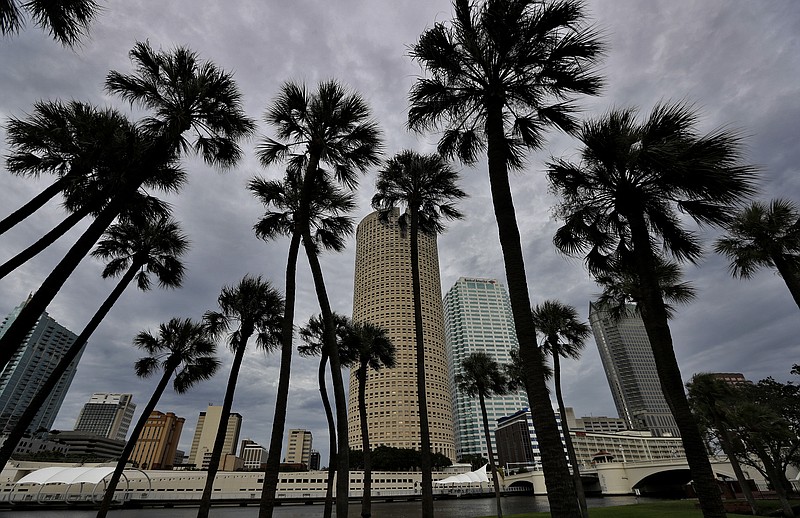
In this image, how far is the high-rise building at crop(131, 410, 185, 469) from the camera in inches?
5694

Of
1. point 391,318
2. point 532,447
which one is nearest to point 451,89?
point 391,318

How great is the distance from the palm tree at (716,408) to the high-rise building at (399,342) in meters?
92.0

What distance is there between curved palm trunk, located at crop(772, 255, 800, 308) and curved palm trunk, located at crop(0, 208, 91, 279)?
27.2 metres

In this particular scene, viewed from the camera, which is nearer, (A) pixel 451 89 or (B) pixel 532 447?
(A) pixel 451 89

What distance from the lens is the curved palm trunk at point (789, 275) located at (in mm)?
16266

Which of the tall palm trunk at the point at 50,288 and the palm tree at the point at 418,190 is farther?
the palm tree at the point at 418,190

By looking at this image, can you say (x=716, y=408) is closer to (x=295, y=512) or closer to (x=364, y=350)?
(x=364, y=350)

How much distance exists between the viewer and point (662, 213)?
424 inches

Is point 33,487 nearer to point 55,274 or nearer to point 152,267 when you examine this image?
point 152,267

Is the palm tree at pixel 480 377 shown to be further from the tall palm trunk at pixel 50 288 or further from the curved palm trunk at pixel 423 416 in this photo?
the tall palm trunk at pixel 50 288

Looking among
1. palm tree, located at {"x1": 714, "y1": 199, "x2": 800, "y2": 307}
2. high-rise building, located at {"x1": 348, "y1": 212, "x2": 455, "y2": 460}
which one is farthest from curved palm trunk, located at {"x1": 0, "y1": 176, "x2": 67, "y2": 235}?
high-rise building, located at {"x1": 348, "y1": 212, "x2": 455, "y2": 460}

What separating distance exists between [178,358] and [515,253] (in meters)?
22.1

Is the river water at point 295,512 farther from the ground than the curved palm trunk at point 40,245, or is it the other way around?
the curved palm trunk at point 40,245

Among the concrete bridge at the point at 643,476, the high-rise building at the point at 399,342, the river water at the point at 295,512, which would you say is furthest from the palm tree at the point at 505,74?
the high-rise building at the point at 399,342
